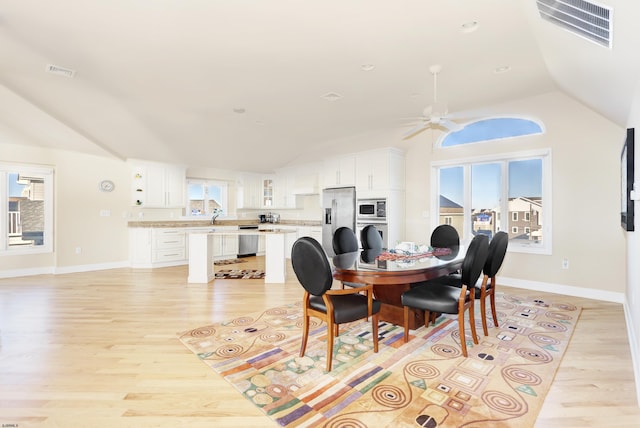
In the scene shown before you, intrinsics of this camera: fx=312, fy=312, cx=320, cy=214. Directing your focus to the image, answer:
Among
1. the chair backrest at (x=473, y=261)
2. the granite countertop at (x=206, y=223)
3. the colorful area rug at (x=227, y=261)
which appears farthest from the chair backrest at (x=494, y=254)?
the colorful area rug at (x=227, y=261)

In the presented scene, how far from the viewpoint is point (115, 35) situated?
2.78m

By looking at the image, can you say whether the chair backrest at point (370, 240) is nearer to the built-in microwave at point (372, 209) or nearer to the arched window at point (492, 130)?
the built-in microwave at point (372, 209)

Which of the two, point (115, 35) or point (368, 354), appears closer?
point (368, 354)

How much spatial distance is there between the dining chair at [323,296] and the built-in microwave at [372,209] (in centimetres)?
348

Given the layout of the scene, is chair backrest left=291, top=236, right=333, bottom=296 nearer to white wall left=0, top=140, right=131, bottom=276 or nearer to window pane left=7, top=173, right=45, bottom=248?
white wall left=0, top=140, right=131, bottom=276

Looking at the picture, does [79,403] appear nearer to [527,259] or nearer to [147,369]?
[147,369]

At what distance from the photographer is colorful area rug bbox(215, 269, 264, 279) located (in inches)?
214

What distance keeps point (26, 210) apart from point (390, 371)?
6.80 metres

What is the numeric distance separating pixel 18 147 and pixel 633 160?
8.35m

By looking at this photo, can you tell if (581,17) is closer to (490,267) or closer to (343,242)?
(490,267)

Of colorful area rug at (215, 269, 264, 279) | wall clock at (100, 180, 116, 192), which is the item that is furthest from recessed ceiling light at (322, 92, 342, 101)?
wall clock at (100, 180, 116, 192)

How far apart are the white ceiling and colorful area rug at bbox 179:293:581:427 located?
2158mm

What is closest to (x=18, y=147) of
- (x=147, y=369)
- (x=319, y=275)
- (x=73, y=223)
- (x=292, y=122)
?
(x=73, y=223)

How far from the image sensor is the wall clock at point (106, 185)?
6.18 metres
